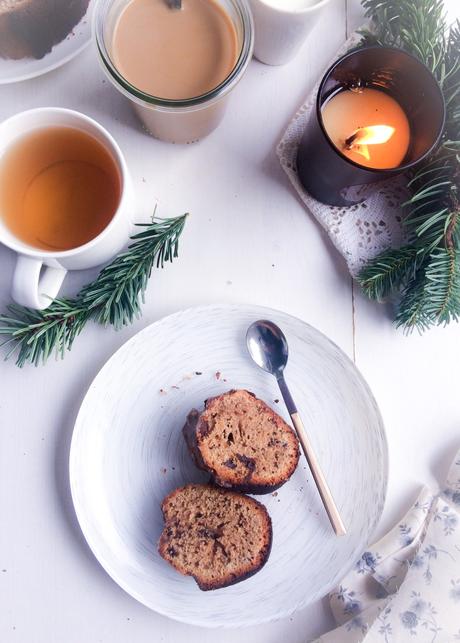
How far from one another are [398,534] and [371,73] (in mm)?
649

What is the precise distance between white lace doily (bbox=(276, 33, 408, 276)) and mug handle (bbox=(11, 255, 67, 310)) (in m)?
0.37

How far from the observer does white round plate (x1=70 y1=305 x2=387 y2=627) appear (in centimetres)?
82

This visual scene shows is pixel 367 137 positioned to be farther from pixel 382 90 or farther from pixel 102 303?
pixel 102 303

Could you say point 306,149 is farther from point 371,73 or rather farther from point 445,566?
point 445,566

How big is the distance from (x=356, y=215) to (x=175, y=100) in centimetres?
32

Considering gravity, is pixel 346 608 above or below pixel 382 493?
below

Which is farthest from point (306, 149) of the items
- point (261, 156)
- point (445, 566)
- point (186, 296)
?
point (445, 566)

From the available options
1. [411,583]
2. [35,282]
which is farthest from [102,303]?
[411,583]

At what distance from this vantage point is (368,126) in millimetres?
794

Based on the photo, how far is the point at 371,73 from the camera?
787mm

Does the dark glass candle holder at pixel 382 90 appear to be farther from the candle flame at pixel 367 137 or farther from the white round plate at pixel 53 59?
the white round plate at pixel 53 59

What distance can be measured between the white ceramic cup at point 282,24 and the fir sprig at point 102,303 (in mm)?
277

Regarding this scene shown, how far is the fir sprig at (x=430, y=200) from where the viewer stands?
0.77 m

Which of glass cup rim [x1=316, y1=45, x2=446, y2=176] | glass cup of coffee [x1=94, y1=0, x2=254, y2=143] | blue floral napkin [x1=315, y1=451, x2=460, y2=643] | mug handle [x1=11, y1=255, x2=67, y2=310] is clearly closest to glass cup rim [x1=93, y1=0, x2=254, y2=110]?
glass cup of coffee [x1=94, y1=0, x2=254, y2=143]
